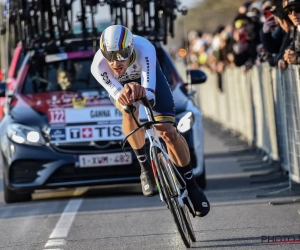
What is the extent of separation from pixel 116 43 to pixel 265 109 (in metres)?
7.80

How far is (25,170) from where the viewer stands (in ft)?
40.3

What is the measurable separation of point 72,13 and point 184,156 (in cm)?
555

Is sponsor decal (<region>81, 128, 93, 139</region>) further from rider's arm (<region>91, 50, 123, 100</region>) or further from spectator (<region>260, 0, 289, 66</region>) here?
rider's arm (<region>91, 50, 123, 100</region>)

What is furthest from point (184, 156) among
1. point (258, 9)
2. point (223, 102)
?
point (223, 102)

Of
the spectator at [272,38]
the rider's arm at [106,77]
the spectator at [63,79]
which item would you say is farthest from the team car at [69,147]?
the rider's arm at [106,77]

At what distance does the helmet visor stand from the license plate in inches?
144

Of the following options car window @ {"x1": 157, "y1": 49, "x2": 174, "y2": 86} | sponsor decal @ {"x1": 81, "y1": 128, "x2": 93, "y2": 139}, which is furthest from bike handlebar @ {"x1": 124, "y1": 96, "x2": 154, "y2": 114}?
car window @ {"x1": 157, "y1": 49, "x2": 174, "y2": 86}

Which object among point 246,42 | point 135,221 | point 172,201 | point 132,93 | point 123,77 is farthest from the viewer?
point 246,42

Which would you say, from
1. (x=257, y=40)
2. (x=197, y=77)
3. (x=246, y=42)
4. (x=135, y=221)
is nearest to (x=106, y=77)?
(x=135, y=221)

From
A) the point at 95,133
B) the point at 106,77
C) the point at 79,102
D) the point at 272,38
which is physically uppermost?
the point at 106,77

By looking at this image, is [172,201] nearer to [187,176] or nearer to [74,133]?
[187,176]

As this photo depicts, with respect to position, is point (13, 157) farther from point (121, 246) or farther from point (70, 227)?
point (121, 246)

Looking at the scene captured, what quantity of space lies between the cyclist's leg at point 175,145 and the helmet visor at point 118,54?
56 centimetres

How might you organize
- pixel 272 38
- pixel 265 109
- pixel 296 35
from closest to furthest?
pixel 296 35, pixel 272 38, pixel 265 109
